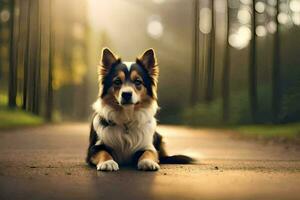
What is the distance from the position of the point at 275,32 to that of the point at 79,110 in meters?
35.8

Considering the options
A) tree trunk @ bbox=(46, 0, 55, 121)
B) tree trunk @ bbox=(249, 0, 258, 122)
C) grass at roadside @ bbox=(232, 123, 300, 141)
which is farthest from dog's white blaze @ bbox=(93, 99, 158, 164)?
tree trunk @ bbox=(46, 0, 55, 121)

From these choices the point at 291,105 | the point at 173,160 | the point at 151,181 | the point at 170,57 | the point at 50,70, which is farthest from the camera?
the point at 170,57

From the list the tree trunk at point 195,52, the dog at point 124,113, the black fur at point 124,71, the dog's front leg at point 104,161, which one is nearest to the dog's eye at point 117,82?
the dog at point 124,113

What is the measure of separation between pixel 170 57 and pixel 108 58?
4331 cm

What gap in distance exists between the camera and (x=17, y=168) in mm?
8086

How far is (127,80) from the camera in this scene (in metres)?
7.81

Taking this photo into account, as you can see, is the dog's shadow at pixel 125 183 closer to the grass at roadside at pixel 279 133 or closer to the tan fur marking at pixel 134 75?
the tan fur marking at pixel 134 75

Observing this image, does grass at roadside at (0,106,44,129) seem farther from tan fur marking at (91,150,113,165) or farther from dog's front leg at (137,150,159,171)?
dog's front leg at (137,150,159,171)

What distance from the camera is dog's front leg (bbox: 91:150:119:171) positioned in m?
7.46

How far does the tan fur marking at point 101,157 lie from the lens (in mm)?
7684

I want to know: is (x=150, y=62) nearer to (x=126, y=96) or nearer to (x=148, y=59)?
(x=148, y=59)

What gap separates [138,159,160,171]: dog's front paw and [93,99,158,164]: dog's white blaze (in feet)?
1.53

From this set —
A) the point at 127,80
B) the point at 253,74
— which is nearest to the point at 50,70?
the point at 253,74

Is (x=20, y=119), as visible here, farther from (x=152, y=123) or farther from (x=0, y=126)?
(x=152, y=123)
